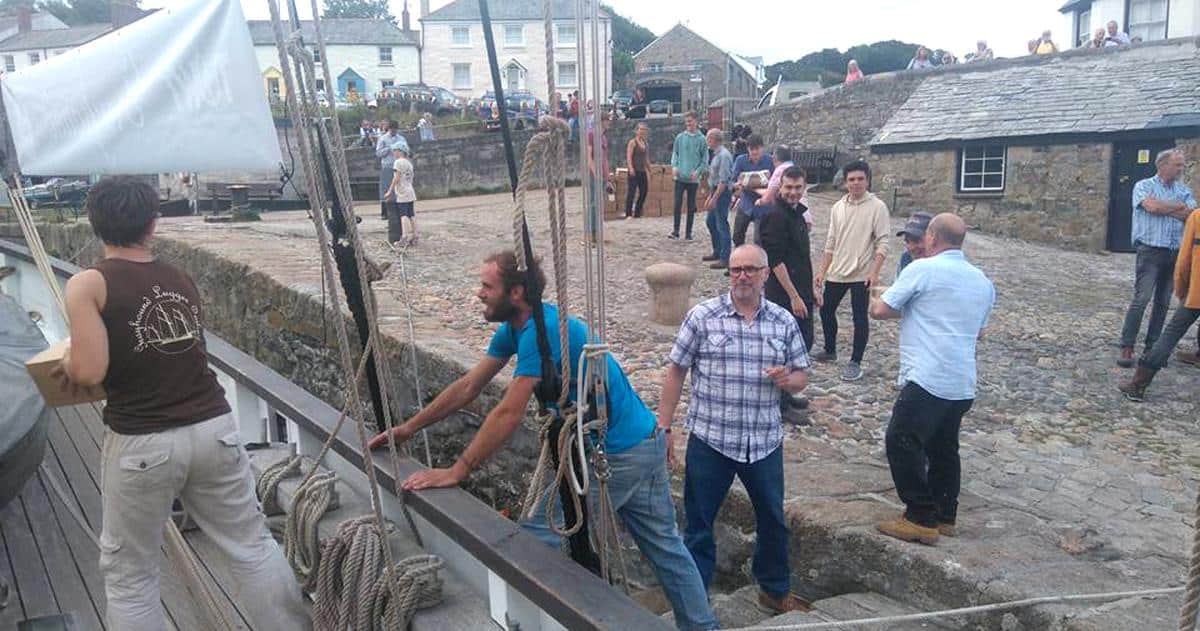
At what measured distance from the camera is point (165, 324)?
2873 millimetres

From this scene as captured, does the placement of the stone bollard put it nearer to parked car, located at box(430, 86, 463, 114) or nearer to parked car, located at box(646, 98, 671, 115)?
parked car, located at box(646, 98, 671, 115)

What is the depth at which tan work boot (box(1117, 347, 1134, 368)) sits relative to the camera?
7.31m

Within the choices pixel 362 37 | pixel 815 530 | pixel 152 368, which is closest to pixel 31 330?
pixel 152 368

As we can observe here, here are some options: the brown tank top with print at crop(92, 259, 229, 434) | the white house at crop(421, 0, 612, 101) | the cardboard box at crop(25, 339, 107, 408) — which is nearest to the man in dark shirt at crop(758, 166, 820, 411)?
the brown tank top with print at crop(92, 259, 229, 434)

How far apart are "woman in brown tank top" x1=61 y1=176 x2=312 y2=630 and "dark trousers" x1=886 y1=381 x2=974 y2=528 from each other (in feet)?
8.72

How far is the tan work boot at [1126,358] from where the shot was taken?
24.0ft

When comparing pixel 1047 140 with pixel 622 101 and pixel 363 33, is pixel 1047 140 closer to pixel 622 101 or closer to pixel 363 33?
pixel 622 101

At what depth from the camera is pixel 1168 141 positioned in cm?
1457

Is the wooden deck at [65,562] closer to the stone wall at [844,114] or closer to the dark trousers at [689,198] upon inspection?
the dark trousers at [689,198]

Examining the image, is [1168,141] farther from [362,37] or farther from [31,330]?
[362,37]

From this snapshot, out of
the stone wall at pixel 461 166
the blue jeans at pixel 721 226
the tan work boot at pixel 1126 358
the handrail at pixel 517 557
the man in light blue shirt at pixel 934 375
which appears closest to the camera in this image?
the handrail at pixel 517 557

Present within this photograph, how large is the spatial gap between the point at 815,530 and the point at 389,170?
34.7ft

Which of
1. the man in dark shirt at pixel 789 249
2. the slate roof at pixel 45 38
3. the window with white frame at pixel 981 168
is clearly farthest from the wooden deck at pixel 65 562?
the slate roof at pixel 45 38

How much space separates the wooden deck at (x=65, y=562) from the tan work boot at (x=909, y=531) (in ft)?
8.90
